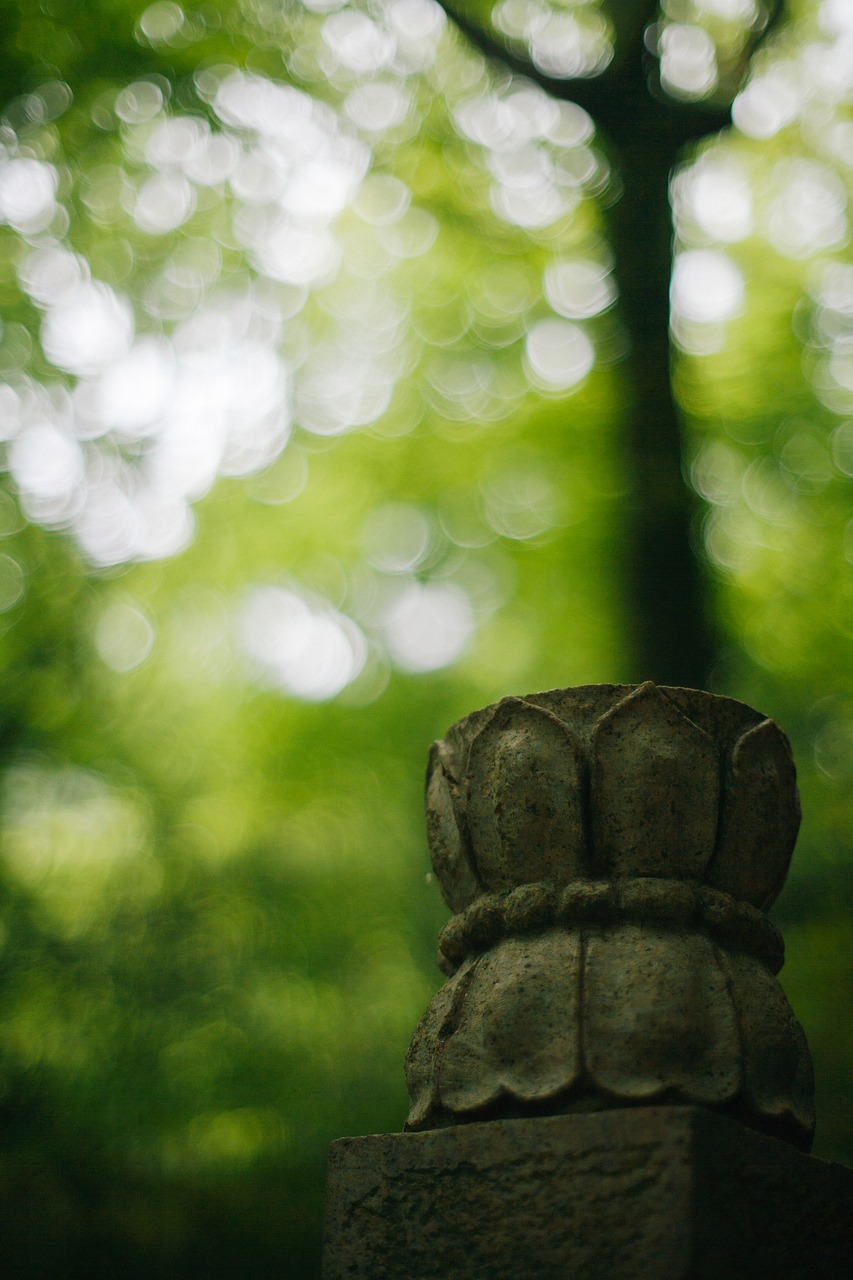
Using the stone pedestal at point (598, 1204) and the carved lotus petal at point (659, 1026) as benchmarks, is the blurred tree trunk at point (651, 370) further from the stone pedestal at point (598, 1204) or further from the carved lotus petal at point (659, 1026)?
the stone pedestal at point (598, 1204)

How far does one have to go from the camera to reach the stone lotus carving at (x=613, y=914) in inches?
63.7

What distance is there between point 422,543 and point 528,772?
6.68 meters

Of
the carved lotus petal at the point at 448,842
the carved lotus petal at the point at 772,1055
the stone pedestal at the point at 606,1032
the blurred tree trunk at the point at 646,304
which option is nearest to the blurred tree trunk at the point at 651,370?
the blurred tree trunk at the point at 646,304

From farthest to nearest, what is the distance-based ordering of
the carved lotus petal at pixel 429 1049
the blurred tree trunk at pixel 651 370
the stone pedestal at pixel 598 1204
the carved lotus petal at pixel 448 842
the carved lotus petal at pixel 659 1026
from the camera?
the blurred tree trunk at pixel 651 370 → the carved lotus petal at pixel 448 842 → the carved lotus petal at pixel 429 1049 → the carved lotus petal at pixel 659 1026 → the stone pedestal at pixel 598 1204

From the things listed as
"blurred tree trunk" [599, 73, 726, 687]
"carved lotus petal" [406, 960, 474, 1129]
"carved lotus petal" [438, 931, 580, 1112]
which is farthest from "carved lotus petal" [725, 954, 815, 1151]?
"blurred tree trunk" [599, 73, 726, 687]

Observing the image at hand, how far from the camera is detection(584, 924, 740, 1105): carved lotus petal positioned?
1586mm

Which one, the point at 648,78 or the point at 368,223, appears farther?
the point at 368,223

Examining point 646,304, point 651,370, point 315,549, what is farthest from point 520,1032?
point 315,549

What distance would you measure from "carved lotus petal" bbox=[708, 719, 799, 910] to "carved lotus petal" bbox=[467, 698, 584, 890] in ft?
0.94

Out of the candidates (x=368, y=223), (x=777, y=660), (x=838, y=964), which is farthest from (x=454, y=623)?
(x=838, y=964)

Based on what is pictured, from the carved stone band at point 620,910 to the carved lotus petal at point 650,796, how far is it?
0.05 metres

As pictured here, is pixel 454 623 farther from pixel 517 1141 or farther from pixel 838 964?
pixel 517 1141

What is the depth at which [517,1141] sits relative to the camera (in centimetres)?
156

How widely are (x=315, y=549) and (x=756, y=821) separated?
265 inches
